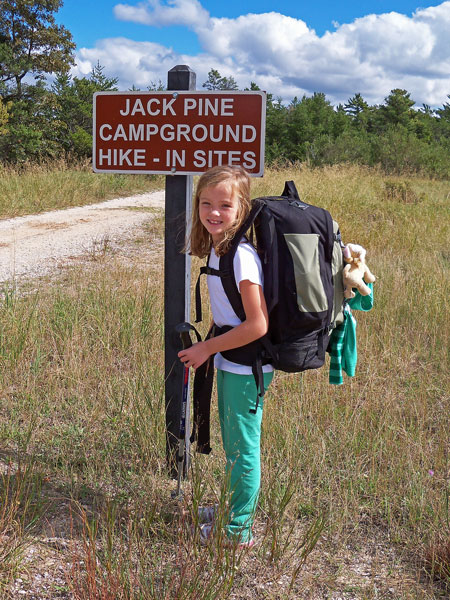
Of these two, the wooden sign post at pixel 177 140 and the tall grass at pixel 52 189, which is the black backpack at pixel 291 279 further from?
the tall grass at pixel 52 189

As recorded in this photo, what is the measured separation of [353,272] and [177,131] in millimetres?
923

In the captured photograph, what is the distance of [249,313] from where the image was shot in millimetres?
1872

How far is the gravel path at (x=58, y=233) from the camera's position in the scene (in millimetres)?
6500

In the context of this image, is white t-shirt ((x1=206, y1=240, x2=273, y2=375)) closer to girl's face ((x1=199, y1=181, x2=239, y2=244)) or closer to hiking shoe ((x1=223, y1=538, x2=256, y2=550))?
girl's face ((x1=199, y1=181, x2=239, y2=244))

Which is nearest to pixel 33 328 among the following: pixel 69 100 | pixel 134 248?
pixel 134 248

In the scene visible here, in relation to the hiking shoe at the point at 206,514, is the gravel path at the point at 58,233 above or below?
above

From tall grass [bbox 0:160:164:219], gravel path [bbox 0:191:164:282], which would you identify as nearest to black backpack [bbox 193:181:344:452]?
gravel path [bbox 0:191:164:282]

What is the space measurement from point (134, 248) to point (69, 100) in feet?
62.4

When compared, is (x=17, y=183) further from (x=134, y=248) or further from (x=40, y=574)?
(x=40, y=574)

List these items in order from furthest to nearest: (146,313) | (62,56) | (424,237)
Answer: (62,56) < (424,237) < (146,313)

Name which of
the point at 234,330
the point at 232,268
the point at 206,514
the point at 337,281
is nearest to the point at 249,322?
the point at 234,330

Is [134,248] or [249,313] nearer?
[249,313]

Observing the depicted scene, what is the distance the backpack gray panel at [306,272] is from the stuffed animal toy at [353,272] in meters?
0.21

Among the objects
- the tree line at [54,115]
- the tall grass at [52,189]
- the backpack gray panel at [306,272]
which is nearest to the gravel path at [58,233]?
the tall grass at [52,189]
